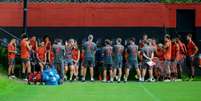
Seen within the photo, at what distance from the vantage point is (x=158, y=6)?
26234 mm

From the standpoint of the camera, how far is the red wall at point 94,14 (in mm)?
26031

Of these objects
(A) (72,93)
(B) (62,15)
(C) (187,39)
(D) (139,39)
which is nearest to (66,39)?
(B) (62,15)

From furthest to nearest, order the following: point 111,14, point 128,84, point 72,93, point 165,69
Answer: point 111,14 → point 165,69 → point 128,84 → point 72,93

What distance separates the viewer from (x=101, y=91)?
19.6m

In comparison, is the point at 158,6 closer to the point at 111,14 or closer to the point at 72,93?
the point at 111,14

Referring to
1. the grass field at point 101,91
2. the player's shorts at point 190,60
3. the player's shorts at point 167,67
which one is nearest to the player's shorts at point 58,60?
the grass field at point 101,91

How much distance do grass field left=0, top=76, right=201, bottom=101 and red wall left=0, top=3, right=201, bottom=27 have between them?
3.68 metres

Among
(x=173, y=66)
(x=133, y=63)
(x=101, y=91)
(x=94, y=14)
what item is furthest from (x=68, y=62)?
(x=101, y=91)

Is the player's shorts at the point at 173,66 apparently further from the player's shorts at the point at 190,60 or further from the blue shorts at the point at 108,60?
the blue shorts at the point at 108,60

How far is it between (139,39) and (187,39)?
1.88 metres

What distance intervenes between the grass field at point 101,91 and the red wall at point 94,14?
368 centimetres

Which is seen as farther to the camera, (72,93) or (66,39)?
(66,39)

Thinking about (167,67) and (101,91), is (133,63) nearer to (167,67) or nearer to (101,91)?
(167,67)

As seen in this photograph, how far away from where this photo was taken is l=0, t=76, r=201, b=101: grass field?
685 inches
